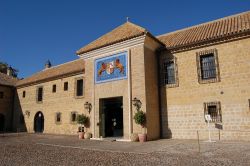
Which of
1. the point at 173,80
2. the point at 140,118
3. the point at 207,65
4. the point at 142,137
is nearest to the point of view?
the point at 142,137

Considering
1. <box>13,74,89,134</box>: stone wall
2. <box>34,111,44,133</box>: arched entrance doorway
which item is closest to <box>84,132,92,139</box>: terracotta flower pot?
<box>13,74,89,134</box>: stone wall

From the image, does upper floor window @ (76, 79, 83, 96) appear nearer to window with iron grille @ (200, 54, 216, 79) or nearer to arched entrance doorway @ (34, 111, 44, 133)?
arched entrance doorway @ (34, 111, 44, 133)

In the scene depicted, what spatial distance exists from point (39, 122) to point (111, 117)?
528 inches

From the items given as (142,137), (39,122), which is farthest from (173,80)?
(39,122)

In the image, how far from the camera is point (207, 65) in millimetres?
15859

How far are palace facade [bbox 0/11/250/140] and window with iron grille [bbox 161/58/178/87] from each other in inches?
3.0

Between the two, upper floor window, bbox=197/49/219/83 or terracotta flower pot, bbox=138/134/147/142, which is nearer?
terracotta flower pot, bbox=138/134/147/142

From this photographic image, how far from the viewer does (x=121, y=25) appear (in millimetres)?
19891

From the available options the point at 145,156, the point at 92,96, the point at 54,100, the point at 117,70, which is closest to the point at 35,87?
the point at 54,100

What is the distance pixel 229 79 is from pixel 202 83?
1.70 metres

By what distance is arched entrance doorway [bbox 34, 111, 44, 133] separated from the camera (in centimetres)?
2759

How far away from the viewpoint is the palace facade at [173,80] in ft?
47.3

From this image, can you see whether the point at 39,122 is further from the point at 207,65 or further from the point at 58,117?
the point at 207,65

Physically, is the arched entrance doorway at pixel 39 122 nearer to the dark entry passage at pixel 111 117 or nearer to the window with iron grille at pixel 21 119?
the window with iron grille at pixel 21 119
